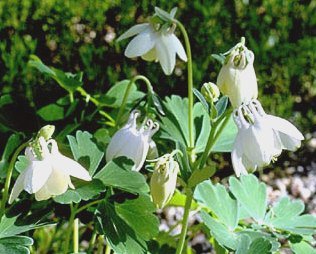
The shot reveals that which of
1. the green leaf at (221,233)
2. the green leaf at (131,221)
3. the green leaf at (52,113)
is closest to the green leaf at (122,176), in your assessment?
the green leaf at (131,221)

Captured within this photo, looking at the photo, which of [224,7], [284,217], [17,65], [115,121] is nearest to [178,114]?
[115,121]

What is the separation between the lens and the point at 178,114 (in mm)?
1845

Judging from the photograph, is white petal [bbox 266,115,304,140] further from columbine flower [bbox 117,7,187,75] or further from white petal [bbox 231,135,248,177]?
columbine flower [bbox 117,7,187,75]

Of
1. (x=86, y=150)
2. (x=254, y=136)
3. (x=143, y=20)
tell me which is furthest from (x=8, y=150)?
(x=143, y=20)

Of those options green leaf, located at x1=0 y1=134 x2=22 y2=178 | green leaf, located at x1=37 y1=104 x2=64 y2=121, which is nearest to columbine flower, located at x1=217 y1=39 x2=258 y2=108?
green leaf, located at x1=0 y1=134 x2=22 y2=178

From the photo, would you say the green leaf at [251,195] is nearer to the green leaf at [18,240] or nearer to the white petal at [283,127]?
the white petal at [283,127]

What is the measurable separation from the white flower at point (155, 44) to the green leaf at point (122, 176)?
281 millimetres

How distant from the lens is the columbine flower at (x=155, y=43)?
1742 millimetres

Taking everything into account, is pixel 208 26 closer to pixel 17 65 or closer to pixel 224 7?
pixel 224 7

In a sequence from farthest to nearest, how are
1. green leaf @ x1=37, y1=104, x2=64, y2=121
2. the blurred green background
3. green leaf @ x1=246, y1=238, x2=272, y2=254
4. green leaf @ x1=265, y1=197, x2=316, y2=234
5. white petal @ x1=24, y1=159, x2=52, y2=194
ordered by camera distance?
the blurred green background, green leaf @ x1=37, y1=104, x2=64, y2=121, green leaf @ x1=265, y1=197, x2=316, y2=234, green leaf @ x1=246, y1=238, x2=272, y2=254, white petal @ x1=24, y1=159, x2=52, y2=194

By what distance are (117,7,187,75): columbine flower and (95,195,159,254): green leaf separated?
1.14ft

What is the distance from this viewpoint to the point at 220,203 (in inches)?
66.7

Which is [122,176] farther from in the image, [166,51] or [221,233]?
[166,51]

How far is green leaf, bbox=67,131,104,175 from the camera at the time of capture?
61.6 inches
